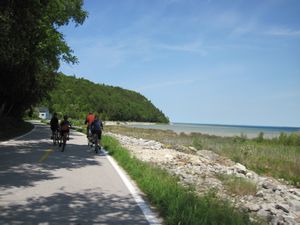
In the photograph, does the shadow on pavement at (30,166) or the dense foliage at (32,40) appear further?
the dense foliage at (32,40)

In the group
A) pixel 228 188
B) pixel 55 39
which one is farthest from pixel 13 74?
pixel 228 188

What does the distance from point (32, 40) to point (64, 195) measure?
55.3 feet

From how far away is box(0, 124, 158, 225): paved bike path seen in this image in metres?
7.45

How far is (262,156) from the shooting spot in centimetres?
3108

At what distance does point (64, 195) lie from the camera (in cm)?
951

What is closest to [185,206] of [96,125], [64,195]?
[64,195]

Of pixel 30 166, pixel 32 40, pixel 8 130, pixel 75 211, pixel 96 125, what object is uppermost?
pixel 32 40

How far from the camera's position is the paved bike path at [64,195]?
745 centimetres

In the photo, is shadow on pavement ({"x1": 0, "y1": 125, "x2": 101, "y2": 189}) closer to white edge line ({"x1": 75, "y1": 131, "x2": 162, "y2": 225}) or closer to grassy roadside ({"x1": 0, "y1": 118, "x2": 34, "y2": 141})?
white edge line ({"x1": 75, "y1": 131, "x2": 162, "y2": 225})

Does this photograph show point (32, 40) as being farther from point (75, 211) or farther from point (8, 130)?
point (75, 211)

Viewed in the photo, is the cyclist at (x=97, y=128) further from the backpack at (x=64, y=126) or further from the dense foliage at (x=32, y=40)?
the dense foliage at (x=32, y=40)

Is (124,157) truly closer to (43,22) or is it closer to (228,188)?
(228,188)

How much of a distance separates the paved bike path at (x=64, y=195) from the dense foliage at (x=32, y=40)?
512 centimetres

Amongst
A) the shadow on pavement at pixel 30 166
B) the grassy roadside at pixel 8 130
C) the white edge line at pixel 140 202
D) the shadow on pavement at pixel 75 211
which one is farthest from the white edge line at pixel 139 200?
the grassy roadside at pixel 8 130
